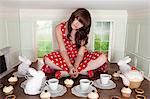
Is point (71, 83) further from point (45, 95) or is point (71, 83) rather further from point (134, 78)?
point (134, 78)

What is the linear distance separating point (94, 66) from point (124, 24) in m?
0.65

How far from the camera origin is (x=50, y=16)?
166cm

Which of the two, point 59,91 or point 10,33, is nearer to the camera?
point 59,91

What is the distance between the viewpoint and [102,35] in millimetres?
1730

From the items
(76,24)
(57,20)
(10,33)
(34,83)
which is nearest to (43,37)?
(57,20)

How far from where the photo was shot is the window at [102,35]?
1711mm

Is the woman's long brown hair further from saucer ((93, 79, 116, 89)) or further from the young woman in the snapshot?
saucer ((93, 79, 116, 89))

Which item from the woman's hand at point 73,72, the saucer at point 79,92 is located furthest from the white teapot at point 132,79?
the woman's hand at point 73,72

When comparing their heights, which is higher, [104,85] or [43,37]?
[43,37]

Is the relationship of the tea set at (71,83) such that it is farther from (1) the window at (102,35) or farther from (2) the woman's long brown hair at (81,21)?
(1) the window at (102,35)

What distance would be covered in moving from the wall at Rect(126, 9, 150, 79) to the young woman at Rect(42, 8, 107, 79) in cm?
29

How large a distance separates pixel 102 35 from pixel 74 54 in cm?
46

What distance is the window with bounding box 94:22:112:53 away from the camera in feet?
5.61

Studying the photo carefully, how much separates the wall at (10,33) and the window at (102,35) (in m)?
0.74
